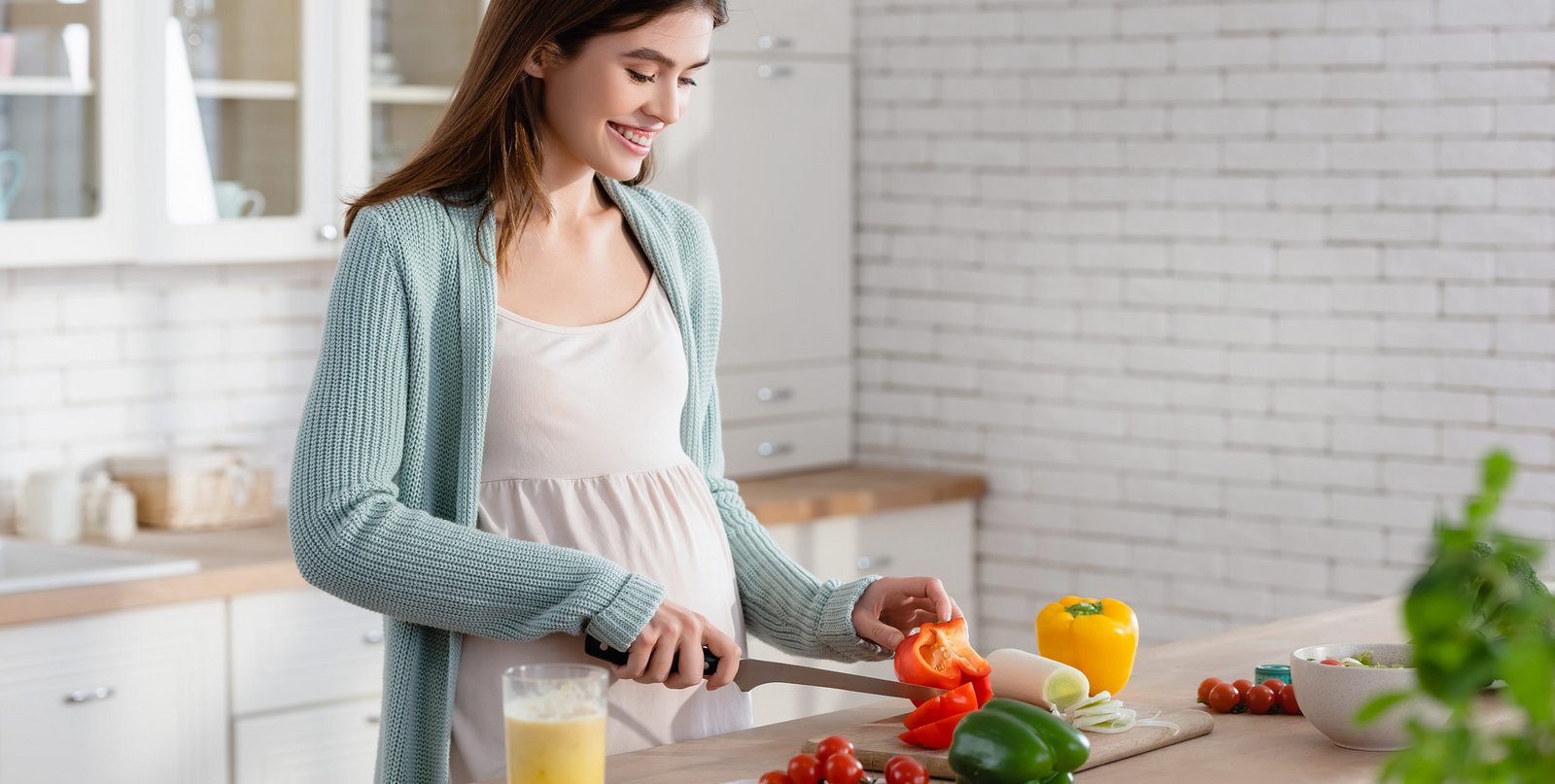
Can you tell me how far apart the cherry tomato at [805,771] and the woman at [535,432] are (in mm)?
249

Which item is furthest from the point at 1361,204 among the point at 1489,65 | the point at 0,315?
the point at 0,315

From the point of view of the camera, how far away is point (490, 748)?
1883mm

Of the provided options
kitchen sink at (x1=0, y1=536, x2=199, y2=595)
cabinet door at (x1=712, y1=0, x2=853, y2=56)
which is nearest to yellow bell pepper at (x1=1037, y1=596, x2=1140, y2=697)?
kitchen sink at (x1=0, y1=536, x2=199, y2=595)

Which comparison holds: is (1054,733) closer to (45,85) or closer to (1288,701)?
(1288,701)

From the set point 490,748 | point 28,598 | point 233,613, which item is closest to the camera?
point 490,748

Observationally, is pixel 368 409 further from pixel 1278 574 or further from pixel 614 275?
pixel 1278 574

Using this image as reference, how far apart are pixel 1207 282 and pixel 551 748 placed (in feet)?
8.89

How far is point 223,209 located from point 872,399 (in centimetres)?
169

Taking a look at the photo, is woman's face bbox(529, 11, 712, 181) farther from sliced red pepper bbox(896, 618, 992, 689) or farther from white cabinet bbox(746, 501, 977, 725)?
white cabinet bbox(746, 501, 977, 725)

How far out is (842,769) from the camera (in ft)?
4.85

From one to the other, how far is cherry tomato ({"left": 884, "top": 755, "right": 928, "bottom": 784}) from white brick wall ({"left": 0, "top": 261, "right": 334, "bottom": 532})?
241 centimetres

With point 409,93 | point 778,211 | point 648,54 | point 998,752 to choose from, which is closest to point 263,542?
point 409,93

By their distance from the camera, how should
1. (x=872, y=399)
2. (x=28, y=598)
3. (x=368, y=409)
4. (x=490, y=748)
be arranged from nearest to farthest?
(x=368, y=409) → (x=490, y=748) → (x=28, y=598) → (x=872, y=399)

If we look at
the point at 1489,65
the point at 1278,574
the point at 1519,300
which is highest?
the point at 1489,65
